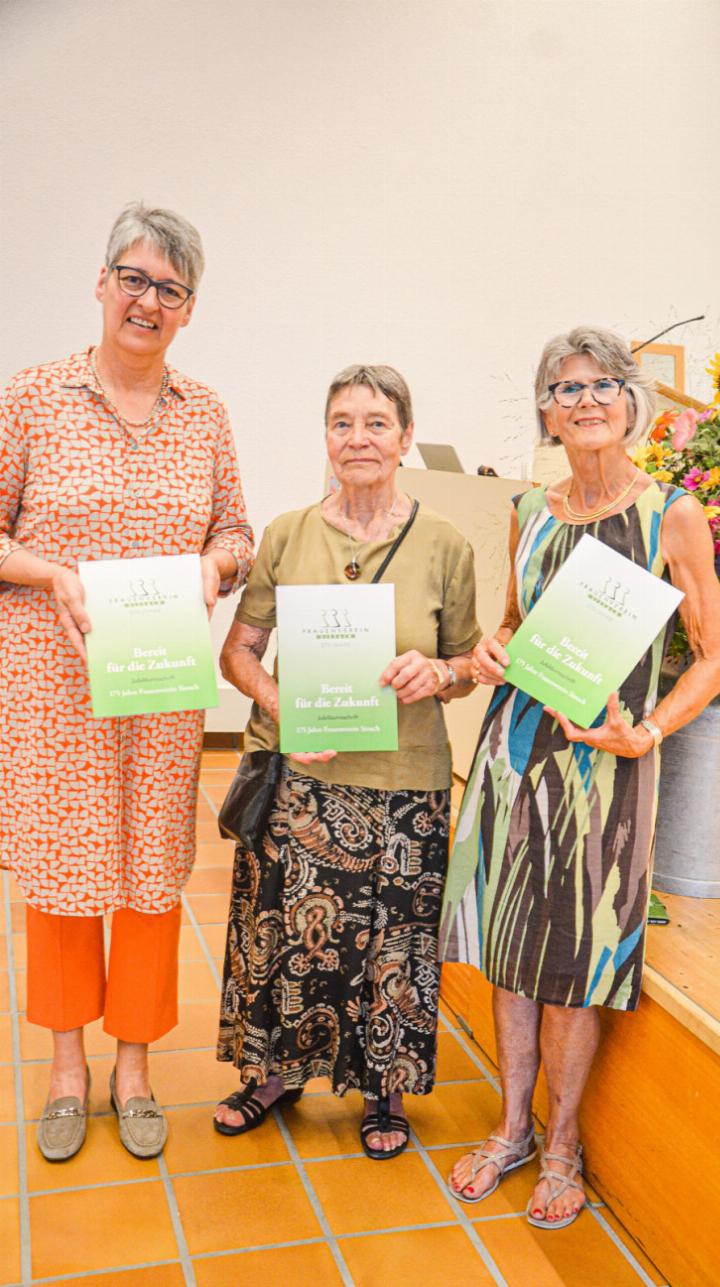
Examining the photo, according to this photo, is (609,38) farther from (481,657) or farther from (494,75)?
Answer: (481,657)

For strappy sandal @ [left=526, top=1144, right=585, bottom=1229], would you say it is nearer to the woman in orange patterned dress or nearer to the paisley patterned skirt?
the paisley patterned skirt

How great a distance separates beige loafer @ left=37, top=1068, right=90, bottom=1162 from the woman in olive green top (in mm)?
345

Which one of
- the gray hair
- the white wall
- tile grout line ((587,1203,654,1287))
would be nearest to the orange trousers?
tile grout line ((587,1203,654,1287))

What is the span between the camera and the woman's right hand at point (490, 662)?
6.07 ft

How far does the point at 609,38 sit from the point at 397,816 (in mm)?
5182

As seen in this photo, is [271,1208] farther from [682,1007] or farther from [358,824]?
[682,1007]

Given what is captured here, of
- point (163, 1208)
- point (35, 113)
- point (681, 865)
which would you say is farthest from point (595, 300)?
point (163, 1208)

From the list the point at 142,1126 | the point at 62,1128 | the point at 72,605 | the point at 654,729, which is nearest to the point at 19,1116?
the point at 62,1128

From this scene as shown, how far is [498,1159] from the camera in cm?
210

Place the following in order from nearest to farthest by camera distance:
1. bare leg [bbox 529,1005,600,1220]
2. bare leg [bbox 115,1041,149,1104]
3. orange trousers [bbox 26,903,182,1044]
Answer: bare leg [bbox 529,1005,600,1220], orange trousers [bbox 26,903,182,1044], bare leg [bbox 115,1041,149,1104]

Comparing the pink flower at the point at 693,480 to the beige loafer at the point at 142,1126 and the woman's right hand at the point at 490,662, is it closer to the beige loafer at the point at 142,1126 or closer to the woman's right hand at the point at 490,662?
the woman's right hand at the point at 490,662

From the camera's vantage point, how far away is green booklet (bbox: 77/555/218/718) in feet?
5.88

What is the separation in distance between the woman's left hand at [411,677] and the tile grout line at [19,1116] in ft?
3.76

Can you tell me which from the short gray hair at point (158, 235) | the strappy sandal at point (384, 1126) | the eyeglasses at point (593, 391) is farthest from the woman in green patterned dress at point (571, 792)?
the short gray hair at point (158, 235)
